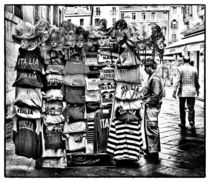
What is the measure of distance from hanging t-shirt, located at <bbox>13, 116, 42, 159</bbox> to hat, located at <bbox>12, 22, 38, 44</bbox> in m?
1.20

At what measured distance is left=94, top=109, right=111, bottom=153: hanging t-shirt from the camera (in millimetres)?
4754

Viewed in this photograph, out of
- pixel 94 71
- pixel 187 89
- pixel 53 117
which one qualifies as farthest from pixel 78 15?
pixel 187 89

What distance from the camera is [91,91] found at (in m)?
4.71

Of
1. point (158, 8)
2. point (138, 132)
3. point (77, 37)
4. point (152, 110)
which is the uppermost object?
point (158, 8)

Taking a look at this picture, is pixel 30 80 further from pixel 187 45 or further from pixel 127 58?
pixel 187 45

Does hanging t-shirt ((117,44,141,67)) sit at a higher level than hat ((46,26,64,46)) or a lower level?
lower

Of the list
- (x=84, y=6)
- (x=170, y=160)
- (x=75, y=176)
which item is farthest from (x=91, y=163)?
(x=84, y=6)

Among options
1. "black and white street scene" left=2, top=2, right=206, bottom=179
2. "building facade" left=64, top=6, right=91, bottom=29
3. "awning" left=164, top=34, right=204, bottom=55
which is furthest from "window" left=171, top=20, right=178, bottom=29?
"building facade" left=64, top=6, right=91, bottom=29

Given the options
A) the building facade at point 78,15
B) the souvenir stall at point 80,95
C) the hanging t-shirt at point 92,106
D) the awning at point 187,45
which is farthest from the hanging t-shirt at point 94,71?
the awning at point 187,45

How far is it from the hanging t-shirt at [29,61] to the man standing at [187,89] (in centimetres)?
219

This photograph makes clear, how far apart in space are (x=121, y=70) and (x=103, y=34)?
59cm

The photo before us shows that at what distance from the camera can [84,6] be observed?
188 inches

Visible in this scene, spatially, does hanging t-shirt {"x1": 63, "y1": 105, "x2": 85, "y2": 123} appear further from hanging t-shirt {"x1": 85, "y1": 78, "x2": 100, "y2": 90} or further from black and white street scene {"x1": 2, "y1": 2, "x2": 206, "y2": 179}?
hanging t-shirt {"x1": 85, "y1": 78, "x2": 100, "y2": 90}
